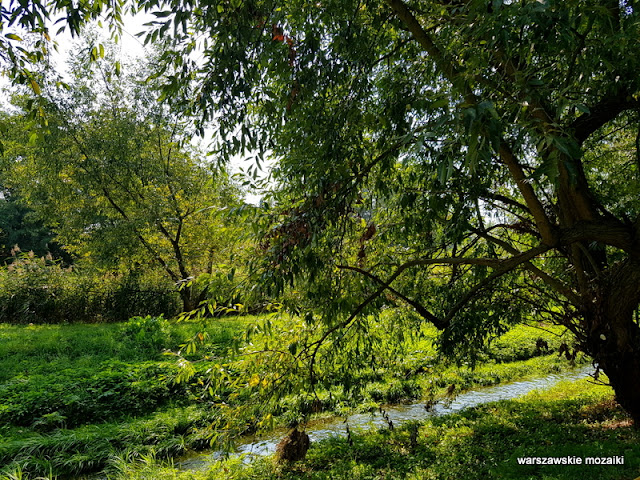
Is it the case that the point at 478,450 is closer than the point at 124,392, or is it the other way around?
the point at 478,450

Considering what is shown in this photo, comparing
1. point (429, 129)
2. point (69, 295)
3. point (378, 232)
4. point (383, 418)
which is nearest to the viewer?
point (429, 129)

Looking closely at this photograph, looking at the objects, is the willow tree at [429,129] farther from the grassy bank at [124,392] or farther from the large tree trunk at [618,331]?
the grassy bank at [124,392]

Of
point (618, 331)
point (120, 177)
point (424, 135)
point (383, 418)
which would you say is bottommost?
point (383, 418)

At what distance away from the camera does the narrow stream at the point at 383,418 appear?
20.7 ft

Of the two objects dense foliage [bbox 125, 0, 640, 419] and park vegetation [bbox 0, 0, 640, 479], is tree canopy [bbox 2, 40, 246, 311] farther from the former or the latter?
dense foliage [bbox 125, 0, 640, 419]

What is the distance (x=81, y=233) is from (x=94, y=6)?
13.7 m

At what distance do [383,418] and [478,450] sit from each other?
2535 millimetres

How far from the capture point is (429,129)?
8.20 ft

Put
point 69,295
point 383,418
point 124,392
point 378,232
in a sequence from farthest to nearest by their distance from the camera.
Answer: point 69,295 → point 124,392 → point 383,418 → point 378,232

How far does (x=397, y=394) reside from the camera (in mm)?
8812

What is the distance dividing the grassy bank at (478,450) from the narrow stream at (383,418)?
20.5 inches

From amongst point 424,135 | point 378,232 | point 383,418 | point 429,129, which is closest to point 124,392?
point 383,418

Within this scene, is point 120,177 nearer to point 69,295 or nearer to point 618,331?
point 69,295

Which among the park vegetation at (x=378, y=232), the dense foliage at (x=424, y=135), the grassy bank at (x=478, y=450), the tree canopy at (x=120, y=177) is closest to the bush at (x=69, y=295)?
the tree canopy at (x=120, y=177)
